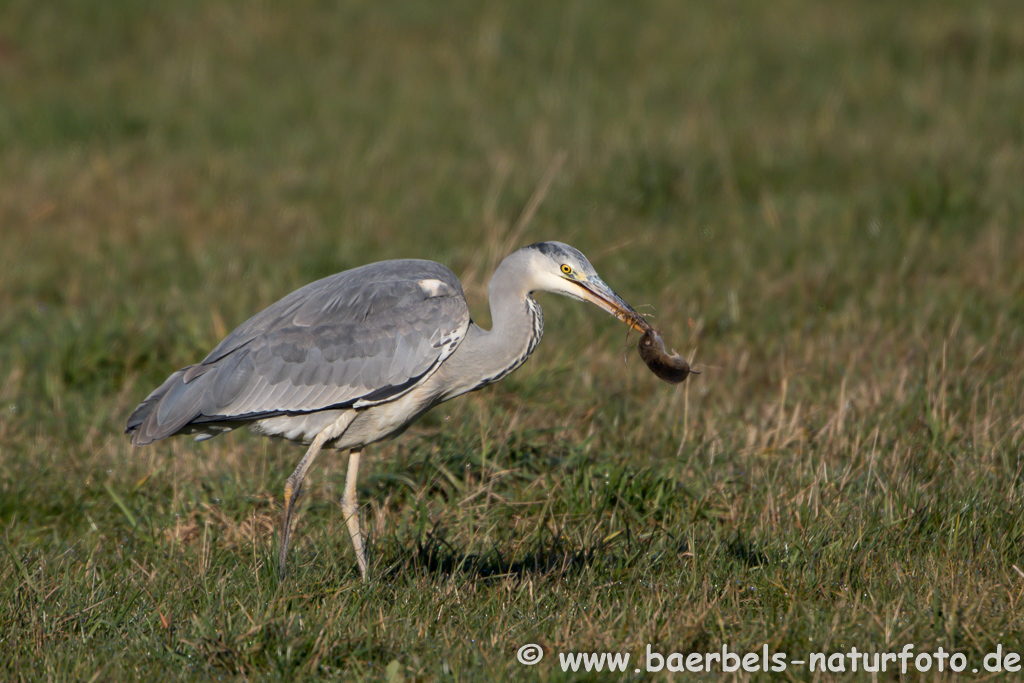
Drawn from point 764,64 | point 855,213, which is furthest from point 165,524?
point 764,64

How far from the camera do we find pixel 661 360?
427cm

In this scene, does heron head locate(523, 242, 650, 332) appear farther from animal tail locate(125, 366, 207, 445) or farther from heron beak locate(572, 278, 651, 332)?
animal tail locate(125, 366, 207, 445)

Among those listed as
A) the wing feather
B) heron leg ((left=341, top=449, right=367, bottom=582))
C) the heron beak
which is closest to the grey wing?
the wing feather

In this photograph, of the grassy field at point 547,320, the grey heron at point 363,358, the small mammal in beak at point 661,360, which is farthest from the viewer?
the grey heron at point 363,358

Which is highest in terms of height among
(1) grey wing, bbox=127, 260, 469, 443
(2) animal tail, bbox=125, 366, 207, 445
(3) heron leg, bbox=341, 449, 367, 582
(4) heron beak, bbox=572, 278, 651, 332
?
(4) heron beak, bbox=572, 278, 651, 332

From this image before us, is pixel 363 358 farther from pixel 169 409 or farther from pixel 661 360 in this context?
pixel 661 360

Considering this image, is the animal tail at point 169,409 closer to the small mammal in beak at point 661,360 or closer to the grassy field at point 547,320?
the grassy field at point 547,320

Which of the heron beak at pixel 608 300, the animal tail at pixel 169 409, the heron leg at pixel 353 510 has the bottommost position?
the heron leg at pixel 353 510

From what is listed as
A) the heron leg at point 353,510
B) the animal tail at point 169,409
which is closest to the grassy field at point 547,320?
the heron leg at point 353,510

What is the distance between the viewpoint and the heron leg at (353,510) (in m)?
4.27

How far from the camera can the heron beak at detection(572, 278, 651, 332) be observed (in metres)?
4.26

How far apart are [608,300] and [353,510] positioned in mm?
1373

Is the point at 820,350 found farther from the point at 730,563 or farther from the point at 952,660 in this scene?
the point at 952,660

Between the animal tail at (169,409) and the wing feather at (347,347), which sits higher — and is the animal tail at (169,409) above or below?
below
